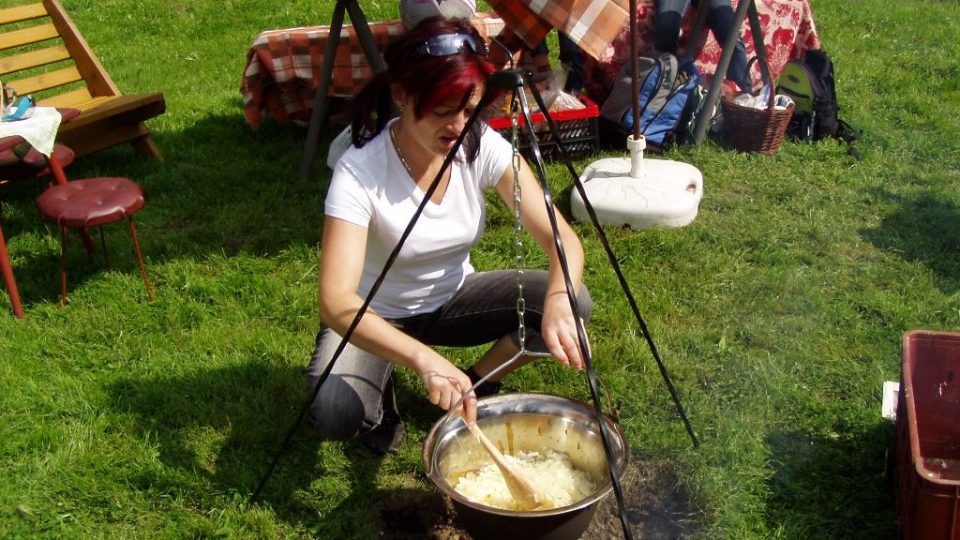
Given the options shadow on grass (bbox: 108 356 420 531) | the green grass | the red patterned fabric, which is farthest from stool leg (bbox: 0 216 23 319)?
the red patterned fabric

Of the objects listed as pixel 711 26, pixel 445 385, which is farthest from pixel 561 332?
pixel 711 26

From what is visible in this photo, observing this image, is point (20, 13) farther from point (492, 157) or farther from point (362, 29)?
point (492, 157)

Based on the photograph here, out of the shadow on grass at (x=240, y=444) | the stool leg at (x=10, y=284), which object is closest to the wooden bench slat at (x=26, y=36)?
the stool leg at (x=10, y=284)

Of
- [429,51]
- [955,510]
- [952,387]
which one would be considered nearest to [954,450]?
[952,387]

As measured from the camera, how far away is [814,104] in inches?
218

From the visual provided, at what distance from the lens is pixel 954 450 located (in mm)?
2738

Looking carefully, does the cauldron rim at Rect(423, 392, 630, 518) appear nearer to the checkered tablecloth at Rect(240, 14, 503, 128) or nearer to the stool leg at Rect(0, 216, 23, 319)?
the stool leg at Rect(0, 216, 23, 319)

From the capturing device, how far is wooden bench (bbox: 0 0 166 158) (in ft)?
18.0

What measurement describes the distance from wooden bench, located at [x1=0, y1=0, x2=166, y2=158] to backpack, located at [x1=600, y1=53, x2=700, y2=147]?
2.91 metres

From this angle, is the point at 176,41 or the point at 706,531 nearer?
the point at 706,531

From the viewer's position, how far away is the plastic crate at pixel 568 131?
5.29 m

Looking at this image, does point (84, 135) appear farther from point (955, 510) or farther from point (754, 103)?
point (955, 510)

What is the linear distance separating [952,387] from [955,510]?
719 millimetres

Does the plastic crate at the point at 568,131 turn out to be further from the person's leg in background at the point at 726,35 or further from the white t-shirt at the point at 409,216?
the white t-shirt at the point at 409,216
